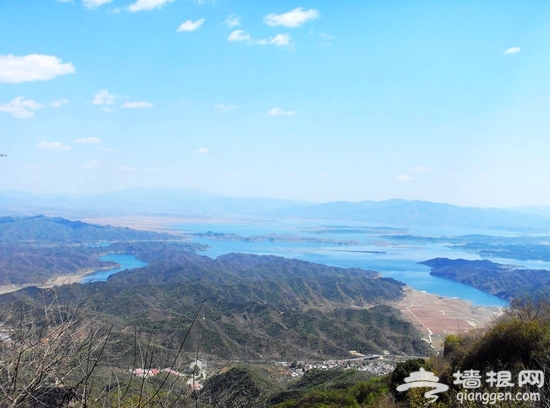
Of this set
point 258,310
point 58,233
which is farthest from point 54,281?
point 58,233

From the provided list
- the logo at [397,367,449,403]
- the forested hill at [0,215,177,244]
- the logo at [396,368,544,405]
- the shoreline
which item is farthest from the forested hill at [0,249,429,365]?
the forested hill at [0,215,177,244]

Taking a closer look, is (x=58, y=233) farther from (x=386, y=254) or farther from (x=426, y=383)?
(x=426, y=383)

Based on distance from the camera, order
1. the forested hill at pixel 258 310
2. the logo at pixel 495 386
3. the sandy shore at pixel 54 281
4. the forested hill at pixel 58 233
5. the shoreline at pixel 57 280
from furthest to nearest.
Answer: the forested hill at pixel 58 233, the shoreline at pixel 57 280, the sandy shore at pixel 54 281, the forested hill at pixel 258 310, the logo at pixel 495 386

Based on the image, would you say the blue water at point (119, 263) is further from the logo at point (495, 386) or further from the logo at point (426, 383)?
the logo at point (495, 386)

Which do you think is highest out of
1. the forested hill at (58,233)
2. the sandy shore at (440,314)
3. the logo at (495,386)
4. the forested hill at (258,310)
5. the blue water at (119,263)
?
the logo at (495,386)

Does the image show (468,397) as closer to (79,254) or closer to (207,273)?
(207,273)

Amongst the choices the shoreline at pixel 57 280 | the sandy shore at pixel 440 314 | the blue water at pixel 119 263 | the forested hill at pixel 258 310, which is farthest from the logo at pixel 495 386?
the blue water at pixel 119 263
